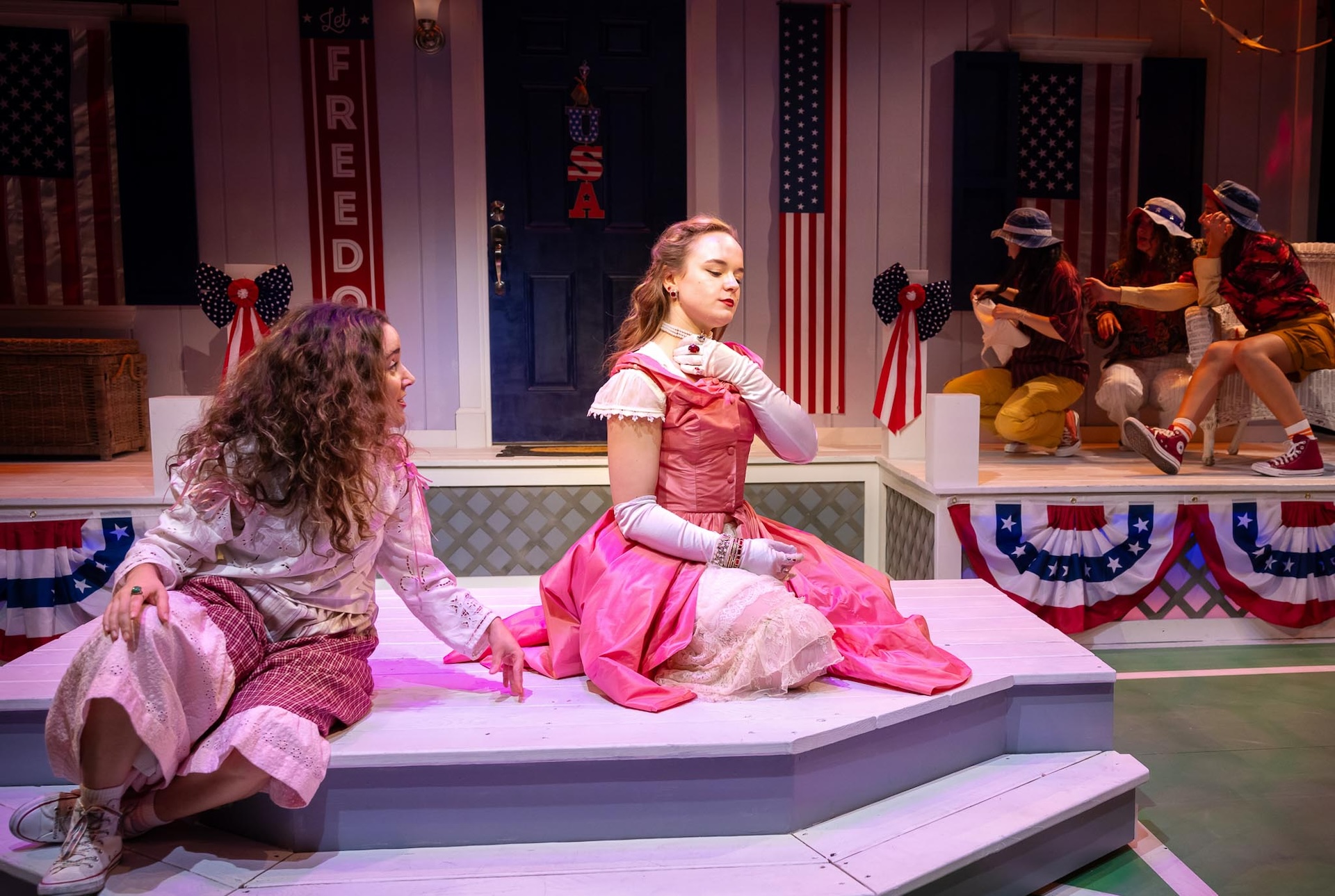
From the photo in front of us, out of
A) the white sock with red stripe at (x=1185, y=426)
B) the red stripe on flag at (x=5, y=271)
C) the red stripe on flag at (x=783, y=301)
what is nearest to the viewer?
the white sock with red stripe at (x=1185, y=426)

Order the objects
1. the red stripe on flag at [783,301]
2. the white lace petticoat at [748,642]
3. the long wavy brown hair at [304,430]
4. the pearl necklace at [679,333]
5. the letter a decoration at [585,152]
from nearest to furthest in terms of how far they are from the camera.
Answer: the long wavy brown hair at [304,430] < the white lace petticoat at [748,642] < the pearl necklace at [679,333] < the letter a decoration at [585,152] < the red stripe on flag at [783,301]

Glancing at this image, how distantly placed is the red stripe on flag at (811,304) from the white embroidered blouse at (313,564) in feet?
12.4

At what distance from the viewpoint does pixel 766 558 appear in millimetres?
2506

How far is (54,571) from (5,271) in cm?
234

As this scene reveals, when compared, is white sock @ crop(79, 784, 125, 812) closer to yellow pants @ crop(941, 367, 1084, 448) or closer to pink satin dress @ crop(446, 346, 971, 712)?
pink satin dress @ crop(446, 346, 971, 712)

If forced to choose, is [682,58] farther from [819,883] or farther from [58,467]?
[819,883]

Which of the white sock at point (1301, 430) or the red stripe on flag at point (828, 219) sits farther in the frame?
the red stripe on flag at point (828, 219)

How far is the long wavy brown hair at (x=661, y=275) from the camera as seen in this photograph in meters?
2.67

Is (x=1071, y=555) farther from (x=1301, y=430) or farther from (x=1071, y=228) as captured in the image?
(x=1071, y=228)

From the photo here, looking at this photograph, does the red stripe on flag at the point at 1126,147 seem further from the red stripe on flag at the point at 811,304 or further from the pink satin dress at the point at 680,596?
the pink satin dress at the point at 680,596

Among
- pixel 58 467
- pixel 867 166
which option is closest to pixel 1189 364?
pixel 867 166

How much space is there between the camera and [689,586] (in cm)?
249

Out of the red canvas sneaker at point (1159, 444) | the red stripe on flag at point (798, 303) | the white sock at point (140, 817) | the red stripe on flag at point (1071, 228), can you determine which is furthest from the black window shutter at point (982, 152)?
the white sock at point (140, 817)

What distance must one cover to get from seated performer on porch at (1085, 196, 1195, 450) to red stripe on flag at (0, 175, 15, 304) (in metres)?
5.54
